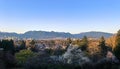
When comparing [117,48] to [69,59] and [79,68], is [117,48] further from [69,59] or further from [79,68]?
[79,68]

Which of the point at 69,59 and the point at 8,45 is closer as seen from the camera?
the point at 69,59

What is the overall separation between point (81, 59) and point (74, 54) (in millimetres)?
2142

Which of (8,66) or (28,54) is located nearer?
(8,66)

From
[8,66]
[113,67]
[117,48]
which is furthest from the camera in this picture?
[117,48]

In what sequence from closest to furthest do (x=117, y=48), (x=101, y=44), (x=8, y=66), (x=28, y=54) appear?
(x=8, y=66) < (x=117, y=48) < (x=28, y=54) < (x=101, y=44)

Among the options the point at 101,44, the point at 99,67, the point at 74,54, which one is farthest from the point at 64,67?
the point at 101,44

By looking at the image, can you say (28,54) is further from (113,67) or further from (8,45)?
(113,67)

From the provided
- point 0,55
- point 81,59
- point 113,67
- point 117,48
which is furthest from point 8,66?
point 117,48

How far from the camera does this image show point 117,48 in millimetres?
46531

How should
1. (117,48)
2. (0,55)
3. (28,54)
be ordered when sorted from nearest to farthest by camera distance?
(0,55), (117,48), (28,54)

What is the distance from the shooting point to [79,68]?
3341 centimetres

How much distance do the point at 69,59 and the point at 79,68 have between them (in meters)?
11.1

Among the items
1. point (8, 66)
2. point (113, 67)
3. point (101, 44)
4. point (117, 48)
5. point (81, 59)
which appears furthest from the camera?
point (101, 44)

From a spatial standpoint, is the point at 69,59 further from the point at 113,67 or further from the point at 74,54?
the point at 113,67
